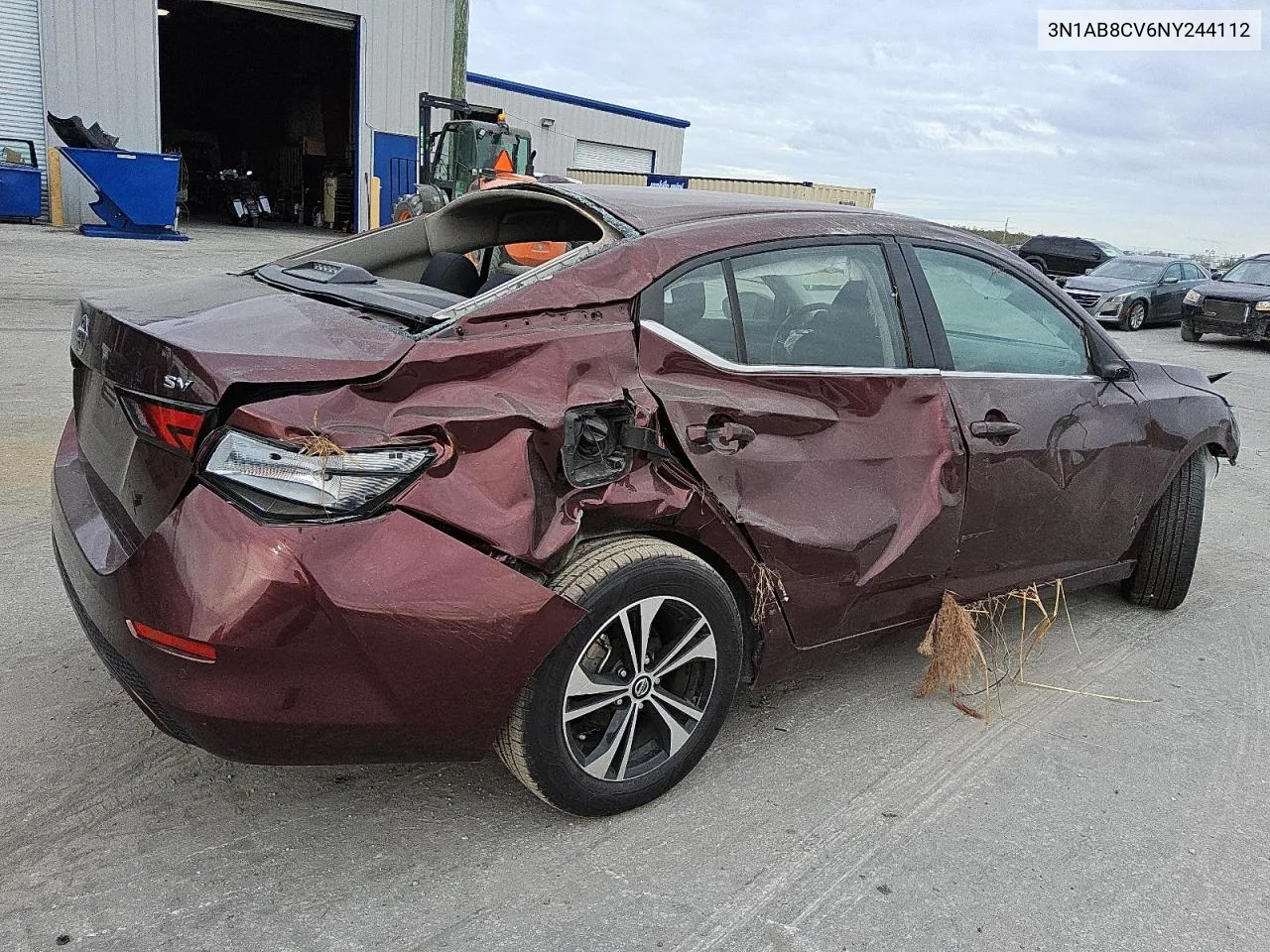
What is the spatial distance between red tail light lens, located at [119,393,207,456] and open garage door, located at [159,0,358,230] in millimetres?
24373

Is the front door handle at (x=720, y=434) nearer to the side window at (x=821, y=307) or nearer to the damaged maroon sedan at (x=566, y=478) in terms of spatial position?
the damaged maroon sedan at (x=566, y=478)

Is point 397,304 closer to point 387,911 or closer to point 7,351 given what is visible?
point 387,911

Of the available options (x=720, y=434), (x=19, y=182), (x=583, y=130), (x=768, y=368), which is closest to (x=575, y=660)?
(x=720, y=434)

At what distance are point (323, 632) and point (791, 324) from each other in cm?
159

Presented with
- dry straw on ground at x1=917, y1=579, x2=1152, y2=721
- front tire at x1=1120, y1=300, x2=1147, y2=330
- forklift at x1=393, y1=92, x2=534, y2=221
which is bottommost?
dry straw on ground at x1=917, y1=579, x2=1152, y2=721

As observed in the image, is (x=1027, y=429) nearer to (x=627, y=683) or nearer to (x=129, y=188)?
(x=627, y=683)

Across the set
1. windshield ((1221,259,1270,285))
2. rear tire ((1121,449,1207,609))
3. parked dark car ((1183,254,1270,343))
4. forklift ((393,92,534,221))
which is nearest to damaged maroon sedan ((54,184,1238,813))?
rear tire ((1121,449,1207,609))

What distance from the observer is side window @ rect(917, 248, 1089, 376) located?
3379 millimetres

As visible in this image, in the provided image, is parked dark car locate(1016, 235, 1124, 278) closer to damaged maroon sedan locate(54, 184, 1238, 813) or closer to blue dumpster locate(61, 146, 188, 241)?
blue dumpster locate(61, 146, 188, 241)

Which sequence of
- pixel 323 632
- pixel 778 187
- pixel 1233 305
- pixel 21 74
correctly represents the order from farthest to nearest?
pixel 778 187 → pixel 21 74 → pixel 1233 305 → pixel 323 632

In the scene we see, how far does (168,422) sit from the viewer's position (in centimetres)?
230

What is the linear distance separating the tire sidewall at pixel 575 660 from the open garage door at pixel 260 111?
80.8 feet

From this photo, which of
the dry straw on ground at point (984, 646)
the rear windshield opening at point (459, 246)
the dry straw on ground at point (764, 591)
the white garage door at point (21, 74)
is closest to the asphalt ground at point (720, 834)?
the dry straw on ground at point (984, 646)

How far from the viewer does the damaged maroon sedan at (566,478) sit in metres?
2.19
